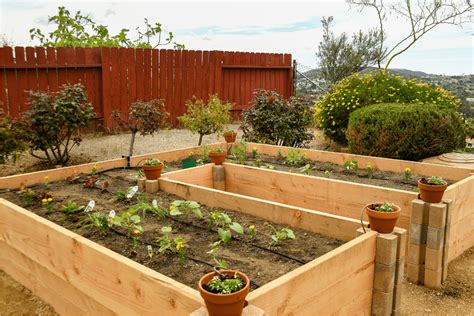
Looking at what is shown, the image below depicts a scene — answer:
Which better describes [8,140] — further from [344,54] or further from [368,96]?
[344,54]

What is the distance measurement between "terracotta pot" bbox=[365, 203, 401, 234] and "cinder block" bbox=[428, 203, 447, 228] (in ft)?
2.82

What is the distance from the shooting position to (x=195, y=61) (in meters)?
12.3

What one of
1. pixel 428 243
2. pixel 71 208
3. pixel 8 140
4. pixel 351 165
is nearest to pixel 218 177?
pixel 351 165

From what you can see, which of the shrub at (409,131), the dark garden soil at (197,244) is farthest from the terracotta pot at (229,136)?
A: the dark garden soil at (197,244)

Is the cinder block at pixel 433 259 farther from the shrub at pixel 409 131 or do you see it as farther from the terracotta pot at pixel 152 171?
the shrub at pixel 409 131

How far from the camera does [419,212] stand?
11.9ft

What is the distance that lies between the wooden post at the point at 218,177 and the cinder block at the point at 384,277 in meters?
2.65

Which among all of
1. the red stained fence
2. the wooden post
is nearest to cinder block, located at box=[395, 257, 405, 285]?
the wooden post

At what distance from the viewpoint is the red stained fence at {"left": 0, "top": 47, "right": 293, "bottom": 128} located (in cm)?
902

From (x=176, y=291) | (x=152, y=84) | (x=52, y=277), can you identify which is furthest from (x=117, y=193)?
(x=152, y=84)

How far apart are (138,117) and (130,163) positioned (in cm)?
179

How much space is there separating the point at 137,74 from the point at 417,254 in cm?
882

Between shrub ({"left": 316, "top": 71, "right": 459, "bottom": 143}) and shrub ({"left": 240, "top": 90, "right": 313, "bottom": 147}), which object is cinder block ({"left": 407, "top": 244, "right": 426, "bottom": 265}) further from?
shrub ({"left": 316, "top": 71, "right": 459, "bottom": 143})

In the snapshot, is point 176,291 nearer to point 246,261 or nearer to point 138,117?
point 246,261
